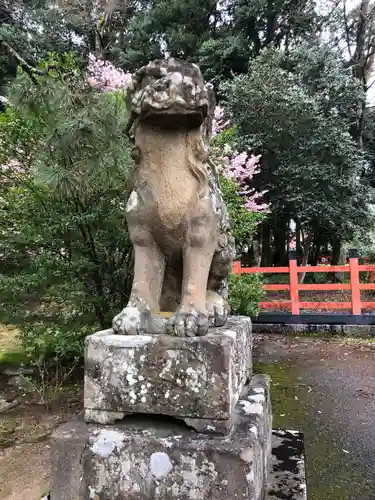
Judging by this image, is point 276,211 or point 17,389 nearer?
point 17,389

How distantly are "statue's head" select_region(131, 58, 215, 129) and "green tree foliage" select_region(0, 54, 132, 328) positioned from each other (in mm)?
1667

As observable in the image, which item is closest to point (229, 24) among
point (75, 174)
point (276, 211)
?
point (276, 211)

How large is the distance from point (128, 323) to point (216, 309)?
0.42 m

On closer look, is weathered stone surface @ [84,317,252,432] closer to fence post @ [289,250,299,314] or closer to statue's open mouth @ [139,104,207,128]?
statue's open mouth @ [139,104,207,128]

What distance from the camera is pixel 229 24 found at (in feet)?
36.1

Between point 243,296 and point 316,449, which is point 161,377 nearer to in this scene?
point 316,449

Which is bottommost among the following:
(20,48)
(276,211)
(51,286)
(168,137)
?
(51,286)

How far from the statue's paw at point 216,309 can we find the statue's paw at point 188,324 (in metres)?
0.23

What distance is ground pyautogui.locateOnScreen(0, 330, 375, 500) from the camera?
2594mm

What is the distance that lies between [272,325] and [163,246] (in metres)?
6.47

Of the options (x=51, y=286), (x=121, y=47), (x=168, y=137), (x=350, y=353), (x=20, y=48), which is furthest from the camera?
(x=121, y=47)

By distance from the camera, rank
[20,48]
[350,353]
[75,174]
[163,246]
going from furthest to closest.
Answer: [20,48]
[350,353]
[75,174]
[163,246]

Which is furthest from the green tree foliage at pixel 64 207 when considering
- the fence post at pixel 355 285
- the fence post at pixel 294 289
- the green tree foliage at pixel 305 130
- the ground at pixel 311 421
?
the green tree foliage at pixel 305 130

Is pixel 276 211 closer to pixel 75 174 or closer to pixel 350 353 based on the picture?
pixel 350 353
